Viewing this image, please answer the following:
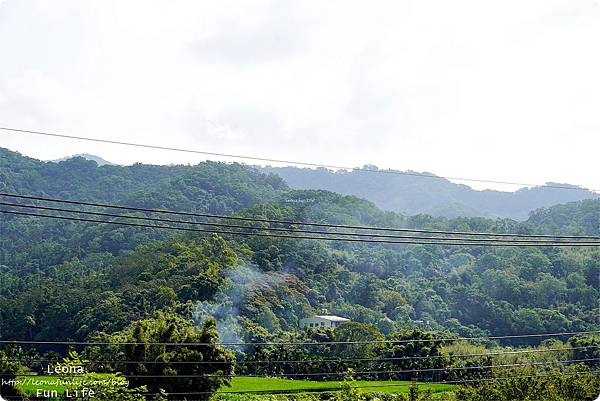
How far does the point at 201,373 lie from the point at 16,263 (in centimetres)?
1529

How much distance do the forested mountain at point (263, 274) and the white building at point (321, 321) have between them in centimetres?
40

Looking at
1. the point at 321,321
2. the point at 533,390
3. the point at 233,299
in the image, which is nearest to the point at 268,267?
the point at 321,321

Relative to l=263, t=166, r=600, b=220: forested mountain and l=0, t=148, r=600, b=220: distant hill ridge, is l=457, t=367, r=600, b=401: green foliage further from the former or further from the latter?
l=263, t=166, r=600, b=220: forested mountain

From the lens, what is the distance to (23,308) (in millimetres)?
20500

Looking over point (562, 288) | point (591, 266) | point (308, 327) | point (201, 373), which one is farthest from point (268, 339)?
point (591, 266)

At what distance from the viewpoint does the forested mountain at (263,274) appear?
20.7 m

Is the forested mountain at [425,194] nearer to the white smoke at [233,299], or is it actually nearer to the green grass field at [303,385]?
the white smoke at [233,299]

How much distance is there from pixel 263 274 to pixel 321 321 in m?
3.48

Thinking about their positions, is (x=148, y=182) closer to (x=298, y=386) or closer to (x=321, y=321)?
(x=321, y=321)

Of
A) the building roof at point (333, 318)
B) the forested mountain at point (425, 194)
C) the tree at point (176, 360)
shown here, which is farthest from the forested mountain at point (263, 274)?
the forested mountain at point (425, 194)

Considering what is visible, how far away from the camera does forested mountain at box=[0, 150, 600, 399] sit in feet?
68.0

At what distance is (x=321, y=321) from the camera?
25.1 metres

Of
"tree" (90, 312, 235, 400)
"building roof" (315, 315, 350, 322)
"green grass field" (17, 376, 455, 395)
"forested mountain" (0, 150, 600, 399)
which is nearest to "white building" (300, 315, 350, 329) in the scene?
"building roof" (315, 315, 350, 322)

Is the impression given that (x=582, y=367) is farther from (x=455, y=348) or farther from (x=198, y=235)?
(x=198, y=235)
